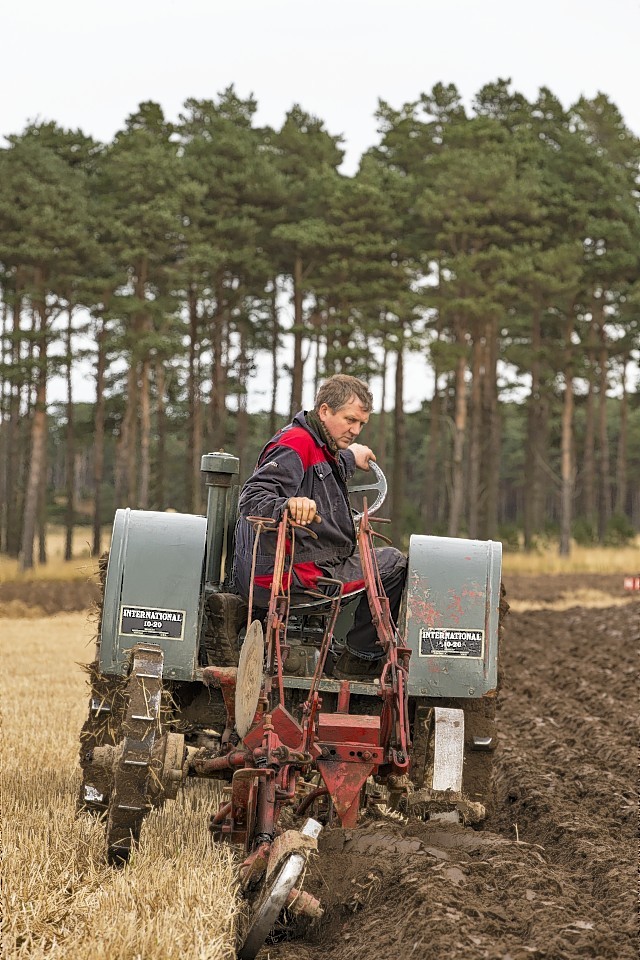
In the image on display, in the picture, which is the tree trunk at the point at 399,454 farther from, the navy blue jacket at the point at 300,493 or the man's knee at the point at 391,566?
the navy blue jacket at the point at 300,493

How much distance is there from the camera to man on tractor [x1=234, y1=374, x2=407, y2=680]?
514cm

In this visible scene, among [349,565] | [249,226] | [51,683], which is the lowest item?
[51,683]

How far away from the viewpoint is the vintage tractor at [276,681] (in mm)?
4566

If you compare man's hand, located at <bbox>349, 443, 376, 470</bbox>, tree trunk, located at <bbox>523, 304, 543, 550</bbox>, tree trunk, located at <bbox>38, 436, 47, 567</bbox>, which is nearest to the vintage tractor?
man's hand, located at <bbox>349, 443, 376, 470</bbox>

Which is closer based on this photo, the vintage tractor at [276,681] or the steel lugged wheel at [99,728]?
the vintage tractor at [276,681]

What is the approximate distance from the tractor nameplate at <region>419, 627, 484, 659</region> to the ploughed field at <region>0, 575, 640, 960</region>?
798 millimetres

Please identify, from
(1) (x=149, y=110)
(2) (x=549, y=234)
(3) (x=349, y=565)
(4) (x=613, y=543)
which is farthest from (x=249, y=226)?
(3) (x=349, y=565)

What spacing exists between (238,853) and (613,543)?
3287 centimetres

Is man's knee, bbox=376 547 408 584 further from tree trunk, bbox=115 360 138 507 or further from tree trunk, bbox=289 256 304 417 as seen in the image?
tree trunk, bbox=289 256 304 417

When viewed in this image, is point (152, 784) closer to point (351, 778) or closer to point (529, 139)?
point (351, 778)

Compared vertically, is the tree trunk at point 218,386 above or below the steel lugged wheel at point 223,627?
above

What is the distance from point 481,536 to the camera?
36.8 metres

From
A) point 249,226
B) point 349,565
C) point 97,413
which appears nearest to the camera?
point 349,565

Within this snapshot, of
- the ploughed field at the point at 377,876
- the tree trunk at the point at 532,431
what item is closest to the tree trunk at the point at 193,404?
the tree trunk at the point at 532,431
